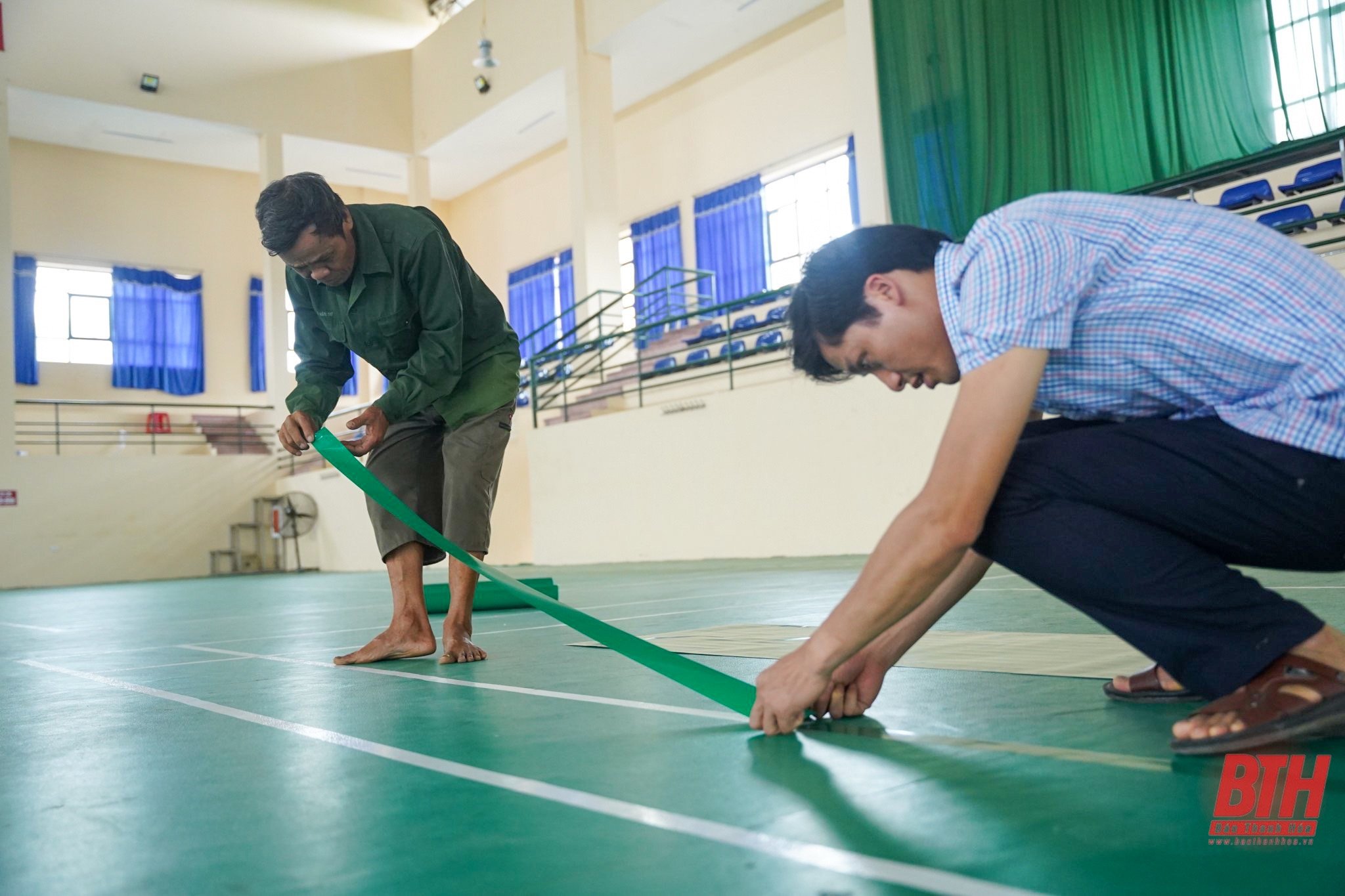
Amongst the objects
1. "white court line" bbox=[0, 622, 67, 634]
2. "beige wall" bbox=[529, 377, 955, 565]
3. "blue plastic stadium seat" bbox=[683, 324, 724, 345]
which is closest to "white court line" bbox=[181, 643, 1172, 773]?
"white court line" bbox=[0, 622, 67, 634]

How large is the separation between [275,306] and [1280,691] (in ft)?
48.4

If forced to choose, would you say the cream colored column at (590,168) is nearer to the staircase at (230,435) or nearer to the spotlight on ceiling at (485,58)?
the spotlight on ceiling at (485,58)

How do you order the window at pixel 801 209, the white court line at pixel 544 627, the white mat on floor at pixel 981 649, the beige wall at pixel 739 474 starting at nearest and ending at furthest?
the white mat on floor at pixel 981 649 → the white court line at pixel 544 627 → the beige wall at pixel 739 474 → the window at pixel 801 209

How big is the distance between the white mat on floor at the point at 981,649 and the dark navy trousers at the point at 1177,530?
0.58 metres

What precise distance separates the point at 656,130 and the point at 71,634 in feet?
36.7

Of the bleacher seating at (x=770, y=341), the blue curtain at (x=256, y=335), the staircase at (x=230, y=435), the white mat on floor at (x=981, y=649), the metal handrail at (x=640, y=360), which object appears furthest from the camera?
the blue curtain at (x=256, y=335)

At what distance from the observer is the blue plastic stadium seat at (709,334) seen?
10.1 meters

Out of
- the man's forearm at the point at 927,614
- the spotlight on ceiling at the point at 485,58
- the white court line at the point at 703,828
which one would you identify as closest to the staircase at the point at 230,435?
the spotlight on ceiling at the point at 485,58

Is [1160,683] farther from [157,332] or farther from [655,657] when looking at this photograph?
[157,332]

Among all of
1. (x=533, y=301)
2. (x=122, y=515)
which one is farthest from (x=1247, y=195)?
(x=122, y=515)

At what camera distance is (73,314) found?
15.1 metres

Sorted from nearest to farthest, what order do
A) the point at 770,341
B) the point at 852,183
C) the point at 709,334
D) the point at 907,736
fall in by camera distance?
the point at 907,736 → the point at 770,341 → the point at 709,334 → the point at 852,183

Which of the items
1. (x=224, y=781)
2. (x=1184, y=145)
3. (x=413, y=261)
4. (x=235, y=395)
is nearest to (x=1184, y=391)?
(x=224, y=781)

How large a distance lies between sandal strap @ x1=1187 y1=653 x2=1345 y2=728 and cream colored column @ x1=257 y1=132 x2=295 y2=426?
46.7 ft
